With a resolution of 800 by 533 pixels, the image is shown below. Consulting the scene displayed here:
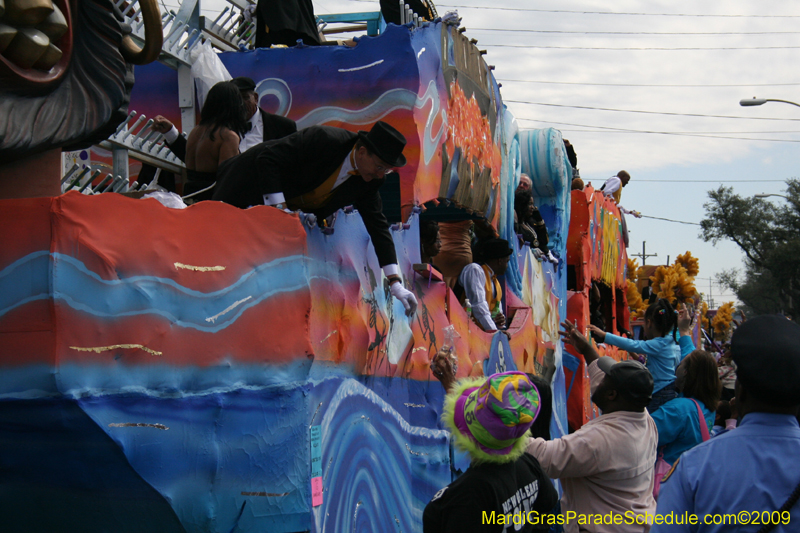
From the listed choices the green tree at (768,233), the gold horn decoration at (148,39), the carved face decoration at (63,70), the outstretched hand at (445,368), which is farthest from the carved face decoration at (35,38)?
the green tree at (768,233)

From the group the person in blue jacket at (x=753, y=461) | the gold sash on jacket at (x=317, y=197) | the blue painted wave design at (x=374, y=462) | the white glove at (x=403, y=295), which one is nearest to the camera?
the person in blue jacket at (x=753, y=461)

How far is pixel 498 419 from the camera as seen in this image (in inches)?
127

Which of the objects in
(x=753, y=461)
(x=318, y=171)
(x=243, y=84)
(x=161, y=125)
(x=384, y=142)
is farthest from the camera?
(x=161, y=125)

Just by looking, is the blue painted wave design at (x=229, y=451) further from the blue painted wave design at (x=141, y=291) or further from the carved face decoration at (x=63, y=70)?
the carved face decoration at (x=63, y=70)

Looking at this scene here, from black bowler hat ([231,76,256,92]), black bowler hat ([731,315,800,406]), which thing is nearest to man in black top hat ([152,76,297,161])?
black bowler hat ([231,76,256,92])

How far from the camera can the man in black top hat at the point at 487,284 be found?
7.67m

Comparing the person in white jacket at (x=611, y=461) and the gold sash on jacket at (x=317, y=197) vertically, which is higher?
the gold sash on jacket at (x=317, y=197)

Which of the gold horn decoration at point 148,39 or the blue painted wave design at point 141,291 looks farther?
the gold horn decoration at point 148,39

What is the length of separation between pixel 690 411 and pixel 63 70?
14.3ft

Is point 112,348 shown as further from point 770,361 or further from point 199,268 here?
point 770,361

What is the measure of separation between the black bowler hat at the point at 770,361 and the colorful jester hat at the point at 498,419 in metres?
0.90

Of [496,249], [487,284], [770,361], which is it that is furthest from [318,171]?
[496,249]

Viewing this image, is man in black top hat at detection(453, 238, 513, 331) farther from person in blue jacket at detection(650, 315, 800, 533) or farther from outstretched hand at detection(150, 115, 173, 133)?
person in blue jacket at detection(650, 315, 800, 533)

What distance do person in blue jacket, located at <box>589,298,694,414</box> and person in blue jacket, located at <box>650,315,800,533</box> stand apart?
15.2 feet
